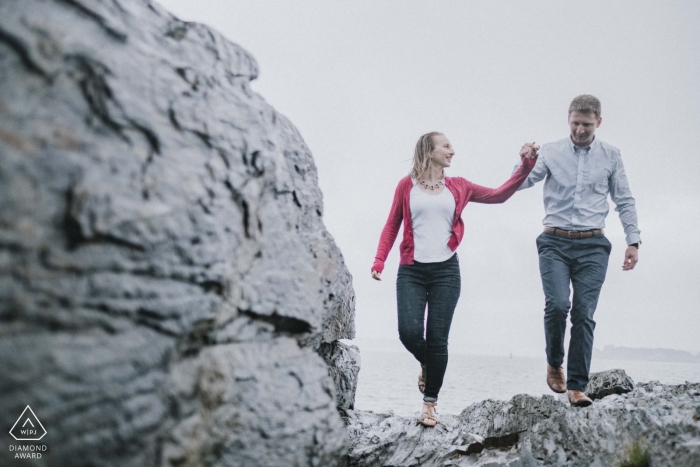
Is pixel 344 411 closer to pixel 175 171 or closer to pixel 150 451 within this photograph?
pixel 150 451

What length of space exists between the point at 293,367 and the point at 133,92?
169cm

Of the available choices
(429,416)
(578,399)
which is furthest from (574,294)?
(429,416)

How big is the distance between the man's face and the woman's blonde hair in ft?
4.55

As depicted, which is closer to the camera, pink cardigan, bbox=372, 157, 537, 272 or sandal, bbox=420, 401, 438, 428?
sandal, bbox=420, 401, 438, 428

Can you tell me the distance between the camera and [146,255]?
2.15 metres

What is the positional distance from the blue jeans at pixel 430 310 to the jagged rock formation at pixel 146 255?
196 centimetres

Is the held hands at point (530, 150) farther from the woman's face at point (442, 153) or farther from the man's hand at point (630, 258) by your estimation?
the man's hand at point (630, 258)

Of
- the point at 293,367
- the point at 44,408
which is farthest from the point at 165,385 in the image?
the point at 293,367

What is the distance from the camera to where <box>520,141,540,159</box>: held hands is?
5.01 meters

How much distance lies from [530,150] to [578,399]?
251 cm

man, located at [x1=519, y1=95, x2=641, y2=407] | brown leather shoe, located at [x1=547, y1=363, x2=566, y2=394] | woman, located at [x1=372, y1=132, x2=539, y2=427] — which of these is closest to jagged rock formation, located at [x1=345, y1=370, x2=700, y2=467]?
brown leather shoe, located at [x1=547, y1=363, x2=566, y2=394]

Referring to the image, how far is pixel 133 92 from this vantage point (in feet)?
7.43

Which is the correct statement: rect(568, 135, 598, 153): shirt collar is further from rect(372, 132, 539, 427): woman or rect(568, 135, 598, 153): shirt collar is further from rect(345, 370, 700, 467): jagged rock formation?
rect(345, 370, 700, 467): jagged rock formation

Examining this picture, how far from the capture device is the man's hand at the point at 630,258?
471 cm
